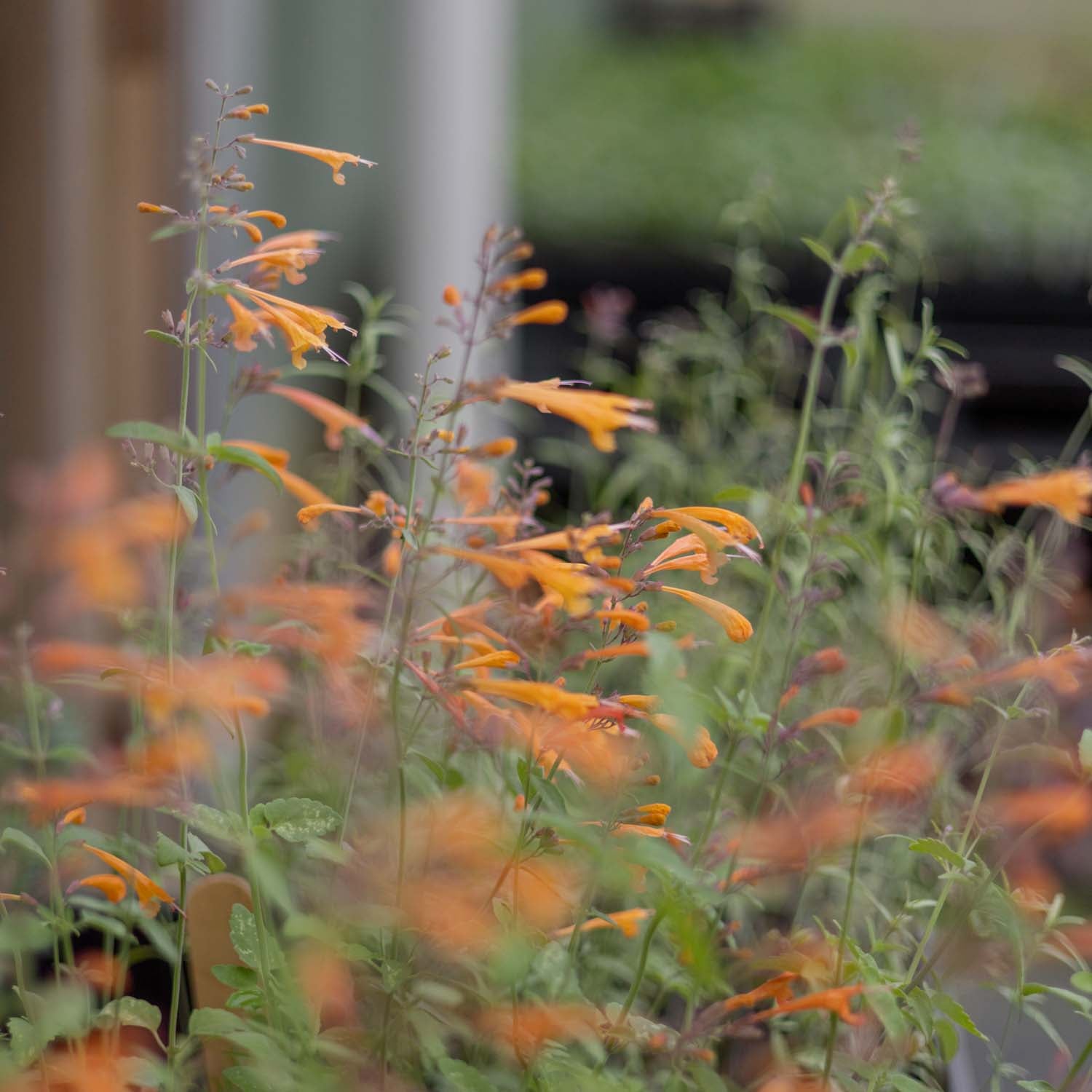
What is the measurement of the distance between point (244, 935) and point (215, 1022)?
34 millimetres

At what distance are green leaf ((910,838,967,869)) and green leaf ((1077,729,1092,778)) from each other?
0.19 ft

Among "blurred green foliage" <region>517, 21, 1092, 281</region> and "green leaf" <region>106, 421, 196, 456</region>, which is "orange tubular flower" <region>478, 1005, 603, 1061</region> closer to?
"green leaf" <region>106, 421, 196, 456</region>

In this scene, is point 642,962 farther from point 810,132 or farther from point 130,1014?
point 810,132

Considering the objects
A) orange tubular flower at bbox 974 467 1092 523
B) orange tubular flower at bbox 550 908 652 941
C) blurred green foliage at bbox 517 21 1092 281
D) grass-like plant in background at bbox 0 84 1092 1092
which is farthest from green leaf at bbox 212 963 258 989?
blurred green foliage at bbox 517 21 1092 281

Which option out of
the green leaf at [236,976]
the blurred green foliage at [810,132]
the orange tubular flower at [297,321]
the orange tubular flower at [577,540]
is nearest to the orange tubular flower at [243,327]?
the orange tubular flower at [297,321]

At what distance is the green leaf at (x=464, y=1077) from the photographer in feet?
1.46

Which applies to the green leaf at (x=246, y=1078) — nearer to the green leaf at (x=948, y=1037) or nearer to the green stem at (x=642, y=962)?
the green stem at (x=642, y=962)

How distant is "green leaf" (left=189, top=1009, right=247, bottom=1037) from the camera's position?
0.44 m

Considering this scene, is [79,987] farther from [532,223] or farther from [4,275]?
[532,223]

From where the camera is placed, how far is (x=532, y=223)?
2764mm

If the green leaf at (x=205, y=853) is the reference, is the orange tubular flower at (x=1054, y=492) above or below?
above

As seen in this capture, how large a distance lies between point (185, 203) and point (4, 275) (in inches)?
9.5

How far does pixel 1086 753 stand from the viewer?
1.54ft

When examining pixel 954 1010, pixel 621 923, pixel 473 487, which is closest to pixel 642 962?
pixel 621 923
